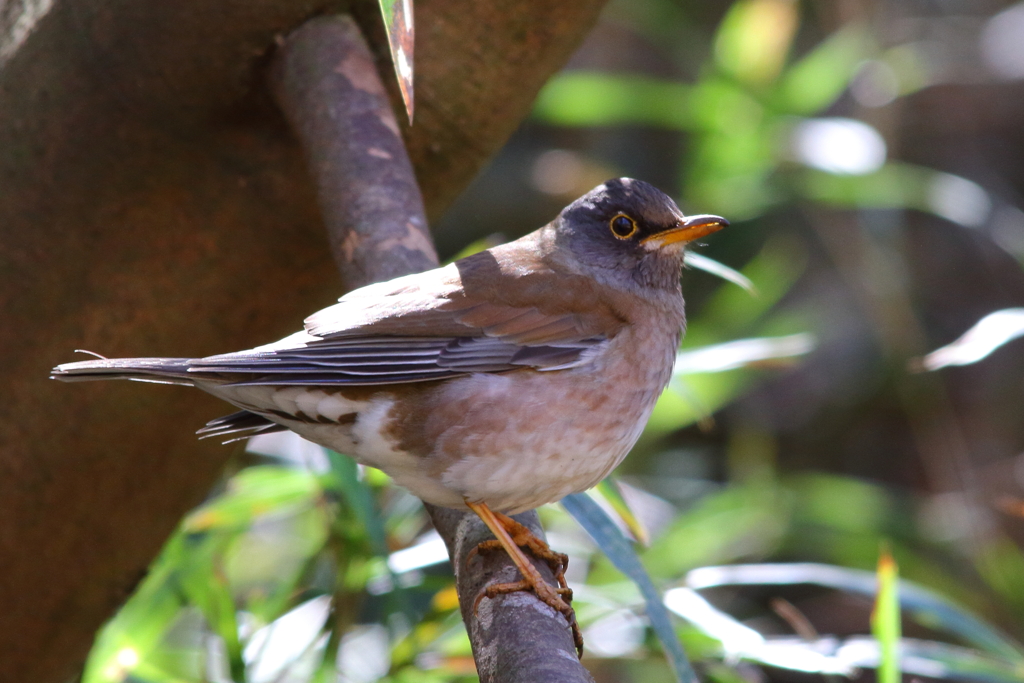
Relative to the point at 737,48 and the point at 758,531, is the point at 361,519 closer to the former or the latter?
the point at 758,531

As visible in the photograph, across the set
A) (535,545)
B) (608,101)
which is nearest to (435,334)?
(535,545)

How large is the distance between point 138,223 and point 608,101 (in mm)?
3006

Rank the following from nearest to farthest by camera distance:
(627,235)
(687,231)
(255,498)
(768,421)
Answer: (687,231), (627,235), (255,498), (768,421)

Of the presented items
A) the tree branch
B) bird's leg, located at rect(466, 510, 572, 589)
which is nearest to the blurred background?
bird's leg, located at rect(466, 510, 572, 589)

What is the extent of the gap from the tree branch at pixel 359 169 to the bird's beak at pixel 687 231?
0.58 metres

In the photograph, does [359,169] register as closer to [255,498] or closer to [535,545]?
[535,545]

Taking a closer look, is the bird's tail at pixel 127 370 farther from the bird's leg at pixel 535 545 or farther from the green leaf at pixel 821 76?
the green leaf at pixel 821 76

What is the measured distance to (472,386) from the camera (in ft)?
6.78

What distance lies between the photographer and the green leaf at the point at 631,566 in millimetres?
2131

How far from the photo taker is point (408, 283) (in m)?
2.11

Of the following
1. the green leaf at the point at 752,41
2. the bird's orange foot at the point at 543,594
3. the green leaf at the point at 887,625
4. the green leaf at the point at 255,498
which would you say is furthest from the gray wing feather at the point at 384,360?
the green leaf at the point at 752,41

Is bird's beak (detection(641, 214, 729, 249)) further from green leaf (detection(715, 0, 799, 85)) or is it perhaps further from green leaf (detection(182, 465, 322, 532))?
green leaf (detection(715, 0, 799, 85))

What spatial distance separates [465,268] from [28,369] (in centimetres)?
113

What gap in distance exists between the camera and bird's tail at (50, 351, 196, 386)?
1777 millimetres
